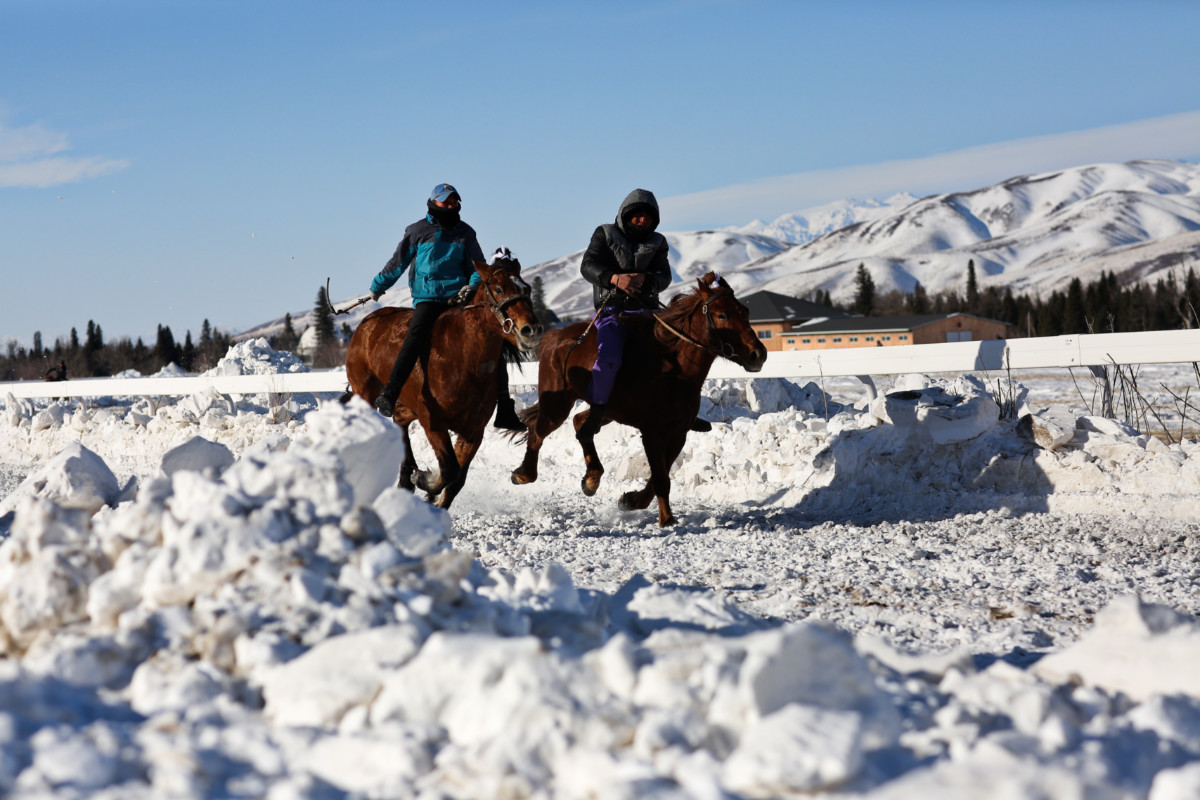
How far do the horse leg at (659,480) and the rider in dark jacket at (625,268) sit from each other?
51cm

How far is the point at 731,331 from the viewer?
309 inches

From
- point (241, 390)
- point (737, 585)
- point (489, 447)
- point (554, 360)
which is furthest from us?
point (241, 390)

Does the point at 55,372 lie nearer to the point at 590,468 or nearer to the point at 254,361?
the point at 254,361

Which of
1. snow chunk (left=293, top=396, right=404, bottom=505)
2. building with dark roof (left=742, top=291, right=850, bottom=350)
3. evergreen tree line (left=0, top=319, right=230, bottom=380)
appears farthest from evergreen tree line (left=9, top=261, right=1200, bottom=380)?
snow chunk (left=293, top=396, right=404, bottom=505)

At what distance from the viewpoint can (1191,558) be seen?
5688 mm

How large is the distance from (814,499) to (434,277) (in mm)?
3681

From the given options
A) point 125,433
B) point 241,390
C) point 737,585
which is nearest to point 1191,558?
point 737,585

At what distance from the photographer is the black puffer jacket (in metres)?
8.48

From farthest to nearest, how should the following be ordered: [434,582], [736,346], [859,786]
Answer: [736,346]
[434,582]
[859,786]

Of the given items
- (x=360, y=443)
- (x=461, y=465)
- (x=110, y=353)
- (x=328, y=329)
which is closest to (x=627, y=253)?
(x=461, y=465)

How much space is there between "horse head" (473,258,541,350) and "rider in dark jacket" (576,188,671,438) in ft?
2.66

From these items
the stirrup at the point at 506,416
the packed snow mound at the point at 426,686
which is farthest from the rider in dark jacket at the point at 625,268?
the packed snow mound at the point at 426,686

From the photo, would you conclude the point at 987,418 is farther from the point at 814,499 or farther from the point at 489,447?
the point at 489,447

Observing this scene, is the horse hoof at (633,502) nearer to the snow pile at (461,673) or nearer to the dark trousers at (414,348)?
the dark trousers at (414,348)
